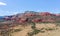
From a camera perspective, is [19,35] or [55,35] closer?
[55,35]

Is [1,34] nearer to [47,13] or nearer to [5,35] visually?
[5,35]

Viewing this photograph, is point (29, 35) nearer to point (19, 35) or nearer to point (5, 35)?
point (19, 35)

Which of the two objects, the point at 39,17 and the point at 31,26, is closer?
the point at 31,26

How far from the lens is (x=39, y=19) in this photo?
31562 mm

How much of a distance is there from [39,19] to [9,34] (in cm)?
1171

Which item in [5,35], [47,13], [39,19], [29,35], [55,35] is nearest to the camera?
[55,35]

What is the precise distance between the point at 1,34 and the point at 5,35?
101 cm

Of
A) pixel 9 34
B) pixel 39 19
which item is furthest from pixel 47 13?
pixel 9 34

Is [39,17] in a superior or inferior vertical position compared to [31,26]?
superior

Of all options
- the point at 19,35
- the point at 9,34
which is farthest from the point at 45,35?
the point at 9,34

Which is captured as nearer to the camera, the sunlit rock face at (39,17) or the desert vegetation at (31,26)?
the desert vegetation at (31,26)

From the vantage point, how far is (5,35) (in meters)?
20.4

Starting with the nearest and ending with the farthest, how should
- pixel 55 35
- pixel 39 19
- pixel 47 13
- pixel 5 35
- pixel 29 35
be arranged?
1. pixel 55 35
2. pixel 29 35
3. pixel 5 35
4. pixel 39 19
5. pixel 47 13

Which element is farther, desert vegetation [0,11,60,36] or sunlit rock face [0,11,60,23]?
sunlit rock face [0,11,60,23]
